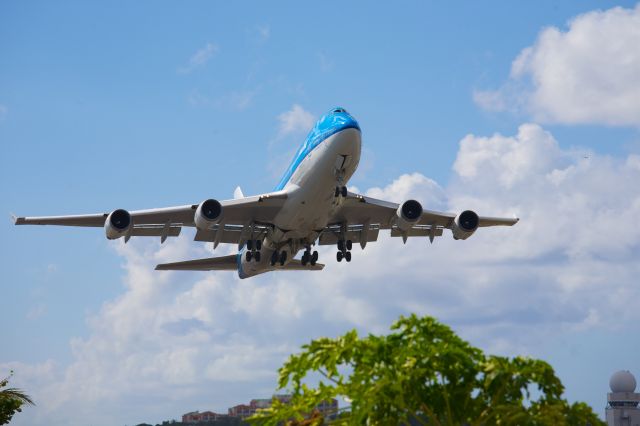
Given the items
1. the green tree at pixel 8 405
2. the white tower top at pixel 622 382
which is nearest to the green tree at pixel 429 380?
the green tree at pixel 8 405

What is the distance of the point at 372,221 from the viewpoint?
1796 inches

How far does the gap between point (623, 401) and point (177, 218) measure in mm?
77035

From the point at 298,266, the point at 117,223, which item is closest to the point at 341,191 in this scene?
the point at 117,223

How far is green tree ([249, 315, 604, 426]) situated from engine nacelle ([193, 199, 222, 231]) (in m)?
22.5

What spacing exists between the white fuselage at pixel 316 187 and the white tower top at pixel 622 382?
68.2m

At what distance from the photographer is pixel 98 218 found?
135ft

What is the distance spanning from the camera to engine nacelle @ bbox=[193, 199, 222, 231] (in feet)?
130

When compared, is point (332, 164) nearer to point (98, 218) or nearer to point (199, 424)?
point (98, 218)

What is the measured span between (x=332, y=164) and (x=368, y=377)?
20138 mm

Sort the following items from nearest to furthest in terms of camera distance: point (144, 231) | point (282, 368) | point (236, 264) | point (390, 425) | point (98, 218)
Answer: point (390, 425) → point (282, 368) → point (98, 218) → point (144, 231) → point (236, 264)

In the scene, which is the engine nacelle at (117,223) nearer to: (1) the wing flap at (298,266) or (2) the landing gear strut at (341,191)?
(2) the landing gear strut at (341,191)

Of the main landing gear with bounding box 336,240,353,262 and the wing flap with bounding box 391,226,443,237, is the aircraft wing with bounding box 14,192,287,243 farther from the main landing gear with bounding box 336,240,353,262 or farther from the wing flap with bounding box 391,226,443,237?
the wing flap with bounding box 391,226,443,237

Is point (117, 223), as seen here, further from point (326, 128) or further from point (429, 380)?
point (429, 380)

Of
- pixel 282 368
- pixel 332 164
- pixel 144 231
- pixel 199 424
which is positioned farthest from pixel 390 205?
pixel 199 424
